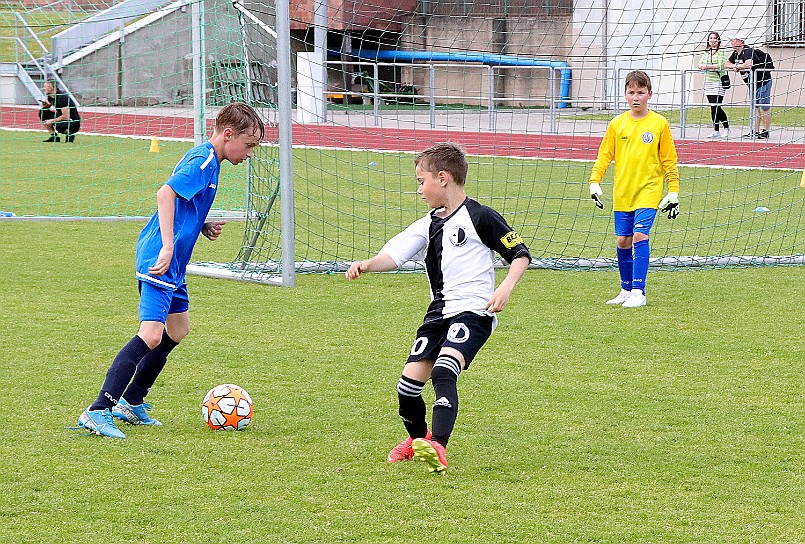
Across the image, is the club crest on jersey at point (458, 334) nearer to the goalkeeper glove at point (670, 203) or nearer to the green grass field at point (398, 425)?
the green grass field at point (398, 425)

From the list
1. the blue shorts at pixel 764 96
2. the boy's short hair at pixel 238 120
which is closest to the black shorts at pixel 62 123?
the blue shorts at pixel 764 96

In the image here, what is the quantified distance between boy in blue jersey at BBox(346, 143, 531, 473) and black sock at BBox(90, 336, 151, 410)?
1.14 metres

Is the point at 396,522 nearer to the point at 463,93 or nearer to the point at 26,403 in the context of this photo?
the point at 26,403

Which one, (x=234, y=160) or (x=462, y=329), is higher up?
(x=234, y=160)

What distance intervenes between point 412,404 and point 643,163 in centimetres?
397

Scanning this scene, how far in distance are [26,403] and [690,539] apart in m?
3.18

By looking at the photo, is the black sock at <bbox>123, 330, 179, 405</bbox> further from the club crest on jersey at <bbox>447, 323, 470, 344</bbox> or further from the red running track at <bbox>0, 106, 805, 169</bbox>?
the red running track at <bbox>0, 106, 805, 169</bbox>

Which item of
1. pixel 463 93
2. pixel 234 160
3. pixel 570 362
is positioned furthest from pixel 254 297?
pixel 463 93

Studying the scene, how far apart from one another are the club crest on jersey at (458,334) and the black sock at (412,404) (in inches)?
8.7

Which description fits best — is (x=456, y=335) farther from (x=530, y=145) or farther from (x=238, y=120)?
(x=530, y=145)

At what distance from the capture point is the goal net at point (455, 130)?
9805 millimetres

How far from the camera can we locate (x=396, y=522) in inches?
152

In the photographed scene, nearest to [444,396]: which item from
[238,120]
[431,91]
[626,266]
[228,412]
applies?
[228,412]

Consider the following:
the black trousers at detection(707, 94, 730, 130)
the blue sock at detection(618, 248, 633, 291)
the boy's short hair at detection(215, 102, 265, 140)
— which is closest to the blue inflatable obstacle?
the black trousers at detection(707, 94, 730, 130)
